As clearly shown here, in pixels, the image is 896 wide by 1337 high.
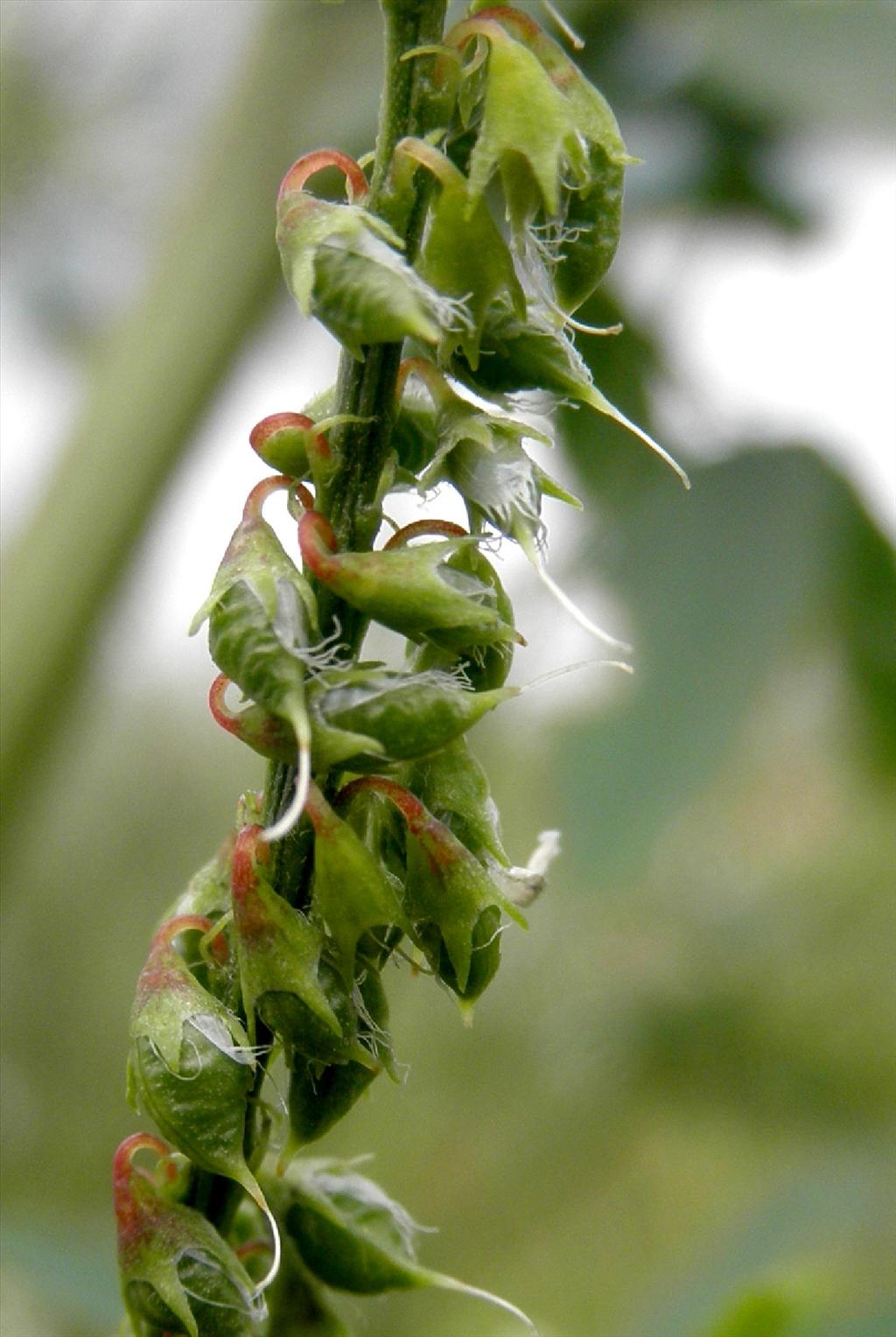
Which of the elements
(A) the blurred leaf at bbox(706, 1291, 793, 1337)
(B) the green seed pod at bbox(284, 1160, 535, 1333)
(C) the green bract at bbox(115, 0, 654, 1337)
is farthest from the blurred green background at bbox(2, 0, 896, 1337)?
(C) the green bract at bbox(115, 0, 654, 1337)

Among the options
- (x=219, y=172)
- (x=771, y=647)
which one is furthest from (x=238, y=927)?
(x=219, y=172)

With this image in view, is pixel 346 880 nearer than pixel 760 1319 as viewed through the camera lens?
Yes

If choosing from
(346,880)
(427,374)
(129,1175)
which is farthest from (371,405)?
(129,1175)

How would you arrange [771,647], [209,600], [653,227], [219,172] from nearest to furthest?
[209,600] → [771,647] → [653,227] → [219,172]

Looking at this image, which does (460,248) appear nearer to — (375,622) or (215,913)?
(375,622)

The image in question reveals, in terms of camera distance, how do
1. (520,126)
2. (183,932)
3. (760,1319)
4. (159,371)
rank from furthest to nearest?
(159,371)
(760,1319)
(183,932)
(520,126)

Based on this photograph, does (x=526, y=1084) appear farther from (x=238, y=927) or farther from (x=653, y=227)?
(x=238, y=927)
